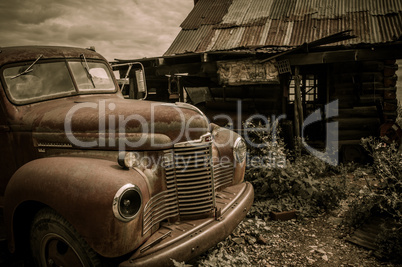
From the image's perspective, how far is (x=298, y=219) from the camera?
14.2 feet

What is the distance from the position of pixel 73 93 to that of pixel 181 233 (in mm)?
2178

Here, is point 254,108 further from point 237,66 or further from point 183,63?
point 183,63

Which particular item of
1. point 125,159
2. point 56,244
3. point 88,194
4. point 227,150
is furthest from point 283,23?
point 56,244

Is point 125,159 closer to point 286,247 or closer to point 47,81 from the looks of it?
point 47,81

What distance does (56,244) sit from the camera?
2553 mm

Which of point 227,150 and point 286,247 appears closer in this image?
point 227,150

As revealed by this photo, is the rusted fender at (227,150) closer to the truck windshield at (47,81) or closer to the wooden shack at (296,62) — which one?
the truck windshield at (47,81)

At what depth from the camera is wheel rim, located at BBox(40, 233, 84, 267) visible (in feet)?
7.89

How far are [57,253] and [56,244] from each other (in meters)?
0.08

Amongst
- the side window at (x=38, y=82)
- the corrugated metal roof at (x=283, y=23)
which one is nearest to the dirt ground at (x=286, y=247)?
the side window at (x=38, y=82)

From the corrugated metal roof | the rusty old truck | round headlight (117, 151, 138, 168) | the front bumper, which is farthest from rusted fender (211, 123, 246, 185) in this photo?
the corrugated metal roof

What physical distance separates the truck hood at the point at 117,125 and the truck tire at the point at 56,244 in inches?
28.4

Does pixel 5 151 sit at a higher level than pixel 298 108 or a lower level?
lower

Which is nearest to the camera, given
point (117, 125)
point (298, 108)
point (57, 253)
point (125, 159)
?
point (125, 159)
